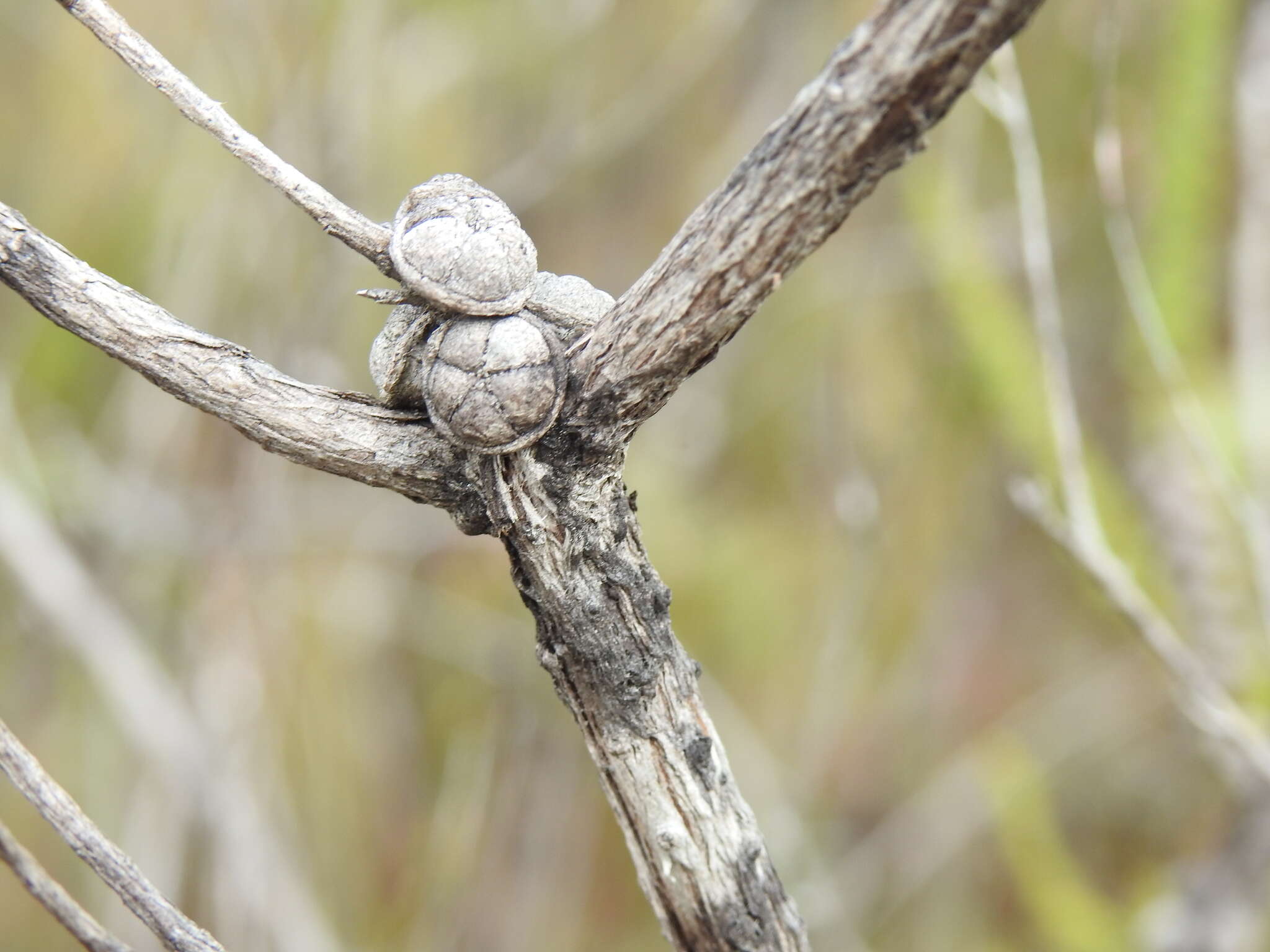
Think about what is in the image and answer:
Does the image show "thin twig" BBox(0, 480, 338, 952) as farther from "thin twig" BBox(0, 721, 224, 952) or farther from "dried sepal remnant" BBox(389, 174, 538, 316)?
"dried sepal remnant" BBox(389, 174, 538, 316)

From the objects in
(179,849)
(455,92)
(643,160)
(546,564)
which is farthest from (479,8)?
(546,564)

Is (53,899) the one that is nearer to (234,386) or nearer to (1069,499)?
(234,386)

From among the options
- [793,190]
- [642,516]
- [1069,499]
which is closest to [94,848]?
[793,190]

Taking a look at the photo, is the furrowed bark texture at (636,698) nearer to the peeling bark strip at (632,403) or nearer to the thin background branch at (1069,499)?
the peeling bark strip at (632,403)

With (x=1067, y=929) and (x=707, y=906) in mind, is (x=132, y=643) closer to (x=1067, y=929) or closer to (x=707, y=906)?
(x=707, y=906)

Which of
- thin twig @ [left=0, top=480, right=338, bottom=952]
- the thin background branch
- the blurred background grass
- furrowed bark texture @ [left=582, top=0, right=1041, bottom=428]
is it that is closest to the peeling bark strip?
furrowed bark texture @ [left=582, top=0, right=1041, bottom=428]

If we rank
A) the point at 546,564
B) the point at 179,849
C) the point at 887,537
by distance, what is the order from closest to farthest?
the point at 546,564 → the point at 179,849 → the point at 887,537
